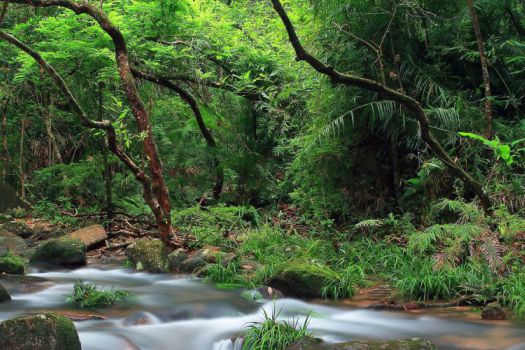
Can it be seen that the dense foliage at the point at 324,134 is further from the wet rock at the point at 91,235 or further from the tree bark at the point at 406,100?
the wet rock at the point at 91,235

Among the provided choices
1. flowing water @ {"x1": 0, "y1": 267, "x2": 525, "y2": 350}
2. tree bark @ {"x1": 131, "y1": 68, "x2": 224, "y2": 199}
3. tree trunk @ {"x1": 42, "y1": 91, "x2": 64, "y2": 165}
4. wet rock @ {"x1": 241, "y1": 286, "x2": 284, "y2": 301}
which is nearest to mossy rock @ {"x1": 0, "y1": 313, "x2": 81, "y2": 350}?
flowing water @ {"x1": 0, "y1": 267, "x2": 525, "y2": 350}

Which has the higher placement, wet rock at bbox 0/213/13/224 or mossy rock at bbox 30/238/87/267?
wet rock at bbox 0/213/13/224

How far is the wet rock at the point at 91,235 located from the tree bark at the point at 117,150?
176 centimetres

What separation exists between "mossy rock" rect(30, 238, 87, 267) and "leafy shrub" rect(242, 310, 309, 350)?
4409 millimetres

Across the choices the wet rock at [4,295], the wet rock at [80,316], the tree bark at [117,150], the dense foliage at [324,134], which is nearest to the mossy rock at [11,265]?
the wet rock at [4,295]

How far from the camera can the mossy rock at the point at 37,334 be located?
3.71 metres

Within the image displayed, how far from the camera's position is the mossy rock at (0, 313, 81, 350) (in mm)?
3713

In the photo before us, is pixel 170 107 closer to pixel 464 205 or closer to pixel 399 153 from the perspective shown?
pixel 399 153

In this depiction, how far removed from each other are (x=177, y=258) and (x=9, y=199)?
730 cm

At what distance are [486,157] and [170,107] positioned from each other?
7699 mm

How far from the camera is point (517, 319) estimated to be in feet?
15.6

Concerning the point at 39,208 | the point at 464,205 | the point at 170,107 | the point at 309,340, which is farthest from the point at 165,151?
the point at 309,340

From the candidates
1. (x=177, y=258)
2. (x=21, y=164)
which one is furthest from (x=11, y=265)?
(x=21, y=164)

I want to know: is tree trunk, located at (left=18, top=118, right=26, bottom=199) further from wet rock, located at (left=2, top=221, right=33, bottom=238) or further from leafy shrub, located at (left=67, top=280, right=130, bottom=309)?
leafy shrub, located at (left=67, top=280, right=130, bottom=309)
